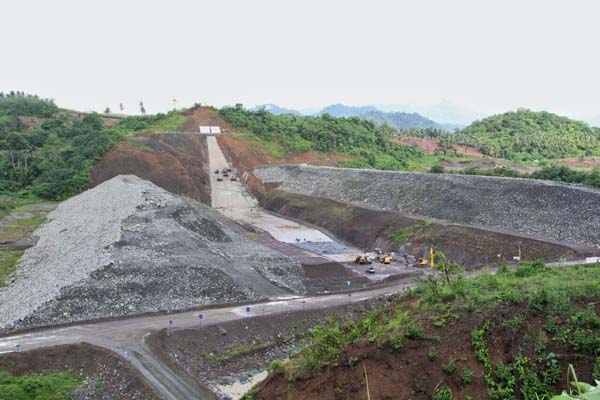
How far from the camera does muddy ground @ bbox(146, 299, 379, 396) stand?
75.7 ft

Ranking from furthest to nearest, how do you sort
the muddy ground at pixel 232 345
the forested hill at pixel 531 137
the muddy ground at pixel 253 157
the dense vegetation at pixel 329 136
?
the forested hill at pixel 531 137, the dense vegetation at pixel 329 136, the muddy ground at pixel 253 157, the muddy ground at pixel 232 345

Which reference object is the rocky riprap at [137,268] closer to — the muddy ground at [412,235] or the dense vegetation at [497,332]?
the muddy ground at [412,235]

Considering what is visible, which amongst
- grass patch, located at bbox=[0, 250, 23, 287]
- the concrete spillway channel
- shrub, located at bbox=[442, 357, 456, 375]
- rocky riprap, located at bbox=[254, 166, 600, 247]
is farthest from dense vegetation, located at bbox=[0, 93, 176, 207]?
shrub, located at bbox=[442, 357, 456, 375]

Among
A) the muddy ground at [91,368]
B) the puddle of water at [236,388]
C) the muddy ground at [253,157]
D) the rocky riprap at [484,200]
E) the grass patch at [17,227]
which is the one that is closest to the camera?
the muddy ground at [91,368]

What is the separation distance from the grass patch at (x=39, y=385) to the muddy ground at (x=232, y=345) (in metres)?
3.84

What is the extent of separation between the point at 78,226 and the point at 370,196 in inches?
1232

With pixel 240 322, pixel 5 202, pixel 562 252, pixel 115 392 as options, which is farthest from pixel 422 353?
pixel 5 202

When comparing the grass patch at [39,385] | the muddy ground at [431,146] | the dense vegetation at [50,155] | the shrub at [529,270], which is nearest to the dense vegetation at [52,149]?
the dense vegetation at [50,155]

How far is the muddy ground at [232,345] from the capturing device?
23.1 metres

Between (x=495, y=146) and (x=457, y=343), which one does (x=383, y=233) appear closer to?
(x=457, y=343)

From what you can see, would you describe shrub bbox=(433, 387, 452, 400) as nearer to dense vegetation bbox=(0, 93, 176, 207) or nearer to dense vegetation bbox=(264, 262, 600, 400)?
dense vegetation bbox=(264, 262, 600, 400)

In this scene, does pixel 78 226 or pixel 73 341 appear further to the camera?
pixel 78 226

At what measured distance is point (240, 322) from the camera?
2719 centimetres

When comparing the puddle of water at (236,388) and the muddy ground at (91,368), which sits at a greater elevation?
the muddy ground at (91,368)
